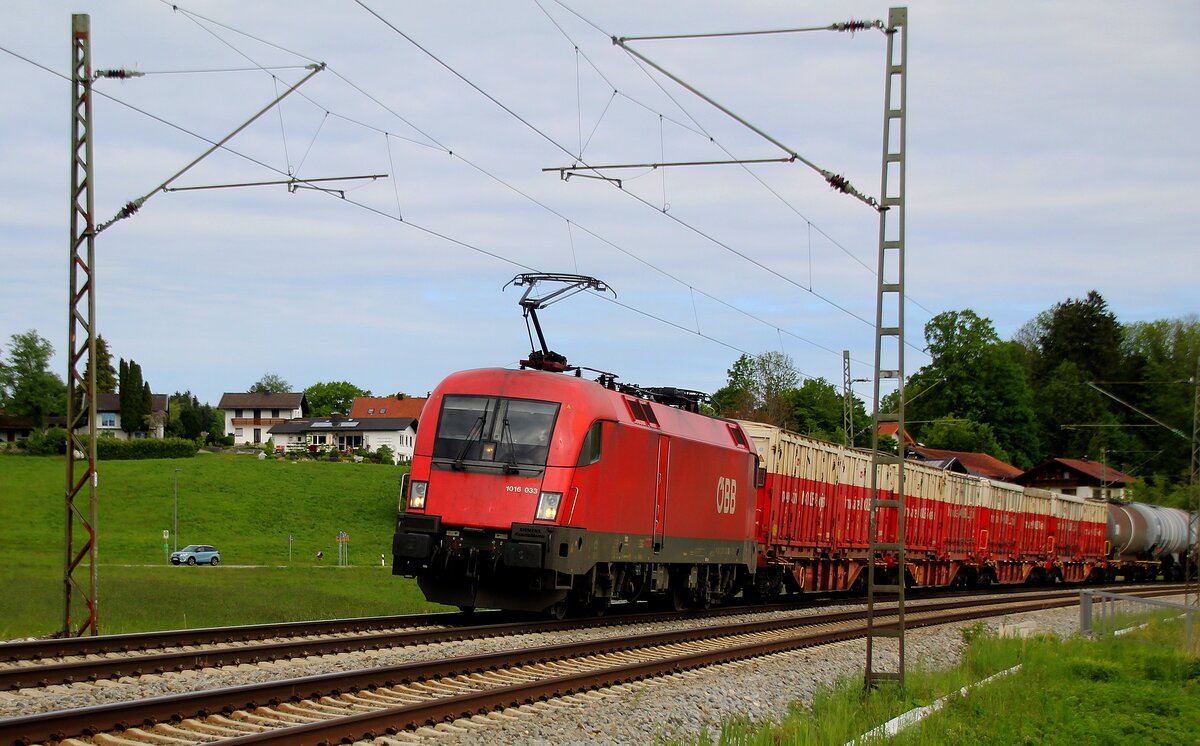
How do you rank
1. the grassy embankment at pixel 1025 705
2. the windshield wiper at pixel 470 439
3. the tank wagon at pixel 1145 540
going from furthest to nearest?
1. the tank wagon at pixel 1145 540
2. the windshield wiper at pixel 470 439
3. the grassy embankment at pixel 1025 705

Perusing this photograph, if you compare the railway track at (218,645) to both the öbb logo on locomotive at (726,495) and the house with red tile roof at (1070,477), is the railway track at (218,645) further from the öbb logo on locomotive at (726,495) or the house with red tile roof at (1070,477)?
the house with red tile roof at (1070,477)

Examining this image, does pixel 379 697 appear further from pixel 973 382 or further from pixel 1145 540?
pixel 973 382

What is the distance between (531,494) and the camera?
57.9ft

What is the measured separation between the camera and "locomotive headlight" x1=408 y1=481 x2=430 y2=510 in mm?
18047

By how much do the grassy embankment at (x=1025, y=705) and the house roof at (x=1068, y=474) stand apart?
256ft

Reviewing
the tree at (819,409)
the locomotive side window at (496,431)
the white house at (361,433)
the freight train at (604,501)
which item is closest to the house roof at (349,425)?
the white house at (361,433)

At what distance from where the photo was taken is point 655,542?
2080 centimetres

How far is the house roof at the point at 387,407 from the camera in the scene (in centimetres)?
14362

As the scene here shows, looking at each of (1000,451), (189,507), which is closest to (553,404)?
(189,507)

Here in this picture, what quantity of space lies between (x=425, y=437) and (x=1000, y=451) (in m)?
93.4

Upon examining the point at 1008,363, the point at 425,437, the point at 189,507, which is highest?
the point at 1008,363

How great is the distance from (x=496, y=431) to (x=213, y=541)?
50.3m

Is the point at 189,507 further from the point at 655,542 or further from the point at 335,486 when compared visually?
the point at 655,542

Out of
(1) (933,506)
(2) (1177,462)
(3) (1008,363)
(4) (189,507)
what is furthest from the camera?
(3) (1008,363)
